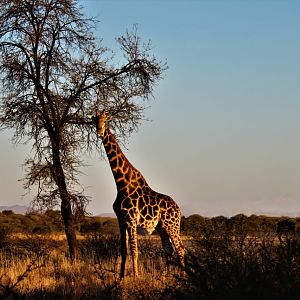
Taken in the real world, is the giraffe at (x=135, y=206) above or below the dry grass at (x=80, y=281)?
above

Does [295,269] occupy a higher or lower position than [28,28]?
lower

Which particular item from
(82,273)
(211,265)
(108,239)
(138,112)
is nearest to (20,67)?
(138,112)

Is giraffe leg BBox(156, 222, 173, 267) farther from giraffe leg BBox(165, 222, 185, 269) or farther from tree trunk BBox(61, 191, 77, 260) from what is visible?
tree trunk BBox(61, 191, 77, 260)

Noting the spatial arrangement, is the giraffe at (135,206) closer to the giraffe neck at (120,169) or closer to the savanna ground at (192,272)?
the giraffe neck at (120,169)

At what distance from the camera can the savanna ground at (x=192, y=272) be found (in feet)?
27.5

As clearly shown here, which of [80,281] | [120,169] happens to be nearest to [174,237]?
[120,169]

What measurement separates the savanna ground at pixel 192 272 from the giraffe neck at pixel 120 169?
1.96 meters

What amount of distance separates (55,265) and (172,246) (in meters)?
3.54

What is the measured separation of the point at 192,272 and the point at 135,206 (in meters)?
7.06

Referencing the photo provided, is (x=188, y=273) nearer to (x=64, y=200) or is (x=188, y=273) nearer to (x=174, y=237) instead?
(x=174, y=237)

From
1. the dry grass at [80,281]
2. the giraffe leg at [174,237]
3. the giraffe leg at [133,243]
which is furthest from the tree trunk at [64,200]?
the giraffe leg at [133,243]

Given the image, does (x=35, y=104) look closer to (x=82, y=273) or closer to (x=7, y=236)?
(x=7, y=236)

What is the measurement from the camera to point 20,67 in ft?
76.9

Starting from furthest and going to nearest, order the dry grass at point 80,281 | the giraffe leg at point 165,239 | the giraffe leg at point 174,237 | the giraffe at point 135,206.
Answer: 1. the giraffe leg at point 165,239
2. the giraffe leg at point 174,237
3. the giraffe at point 135,206
4. the dry grass at point 80,281
